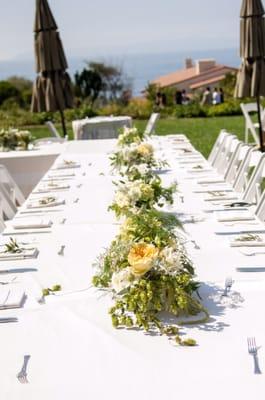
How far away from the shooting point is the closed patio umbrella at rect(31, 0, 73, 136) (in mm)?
13289

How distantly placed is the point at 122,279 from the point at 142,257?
0.41ft

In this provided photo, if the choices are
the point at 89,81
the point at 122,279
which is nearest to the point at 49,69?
the point at 122,279

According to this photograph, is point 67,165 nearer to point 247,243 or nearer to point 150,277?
point 247,243

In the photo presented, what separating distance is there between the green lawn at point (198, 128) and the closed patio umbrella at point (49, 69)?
113 inches

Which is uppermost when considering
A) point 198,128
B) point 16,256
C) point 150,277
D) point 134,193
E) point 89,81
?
point 150,277

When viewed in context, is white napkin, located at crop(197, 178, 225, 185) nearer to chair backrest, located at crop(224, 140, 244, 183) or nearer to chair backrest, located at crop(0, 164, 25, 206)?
chair backrest, located at crop(224, 140, 244, 183)

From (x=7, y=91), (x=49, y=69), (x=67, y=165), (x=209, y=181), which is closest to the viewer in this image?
(x=209, y=181)

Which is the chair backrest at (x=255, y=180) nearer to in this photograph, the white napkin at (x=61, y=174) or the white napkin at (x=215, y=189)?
the white napkin at (x=215, y=189)

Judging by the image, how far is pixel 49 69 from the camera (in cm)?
1369

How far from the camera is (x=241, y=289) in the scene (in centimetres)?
374

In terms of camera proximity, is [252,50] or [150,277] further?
[252,50]

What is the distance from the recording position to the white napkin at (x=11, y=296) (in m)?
3.69

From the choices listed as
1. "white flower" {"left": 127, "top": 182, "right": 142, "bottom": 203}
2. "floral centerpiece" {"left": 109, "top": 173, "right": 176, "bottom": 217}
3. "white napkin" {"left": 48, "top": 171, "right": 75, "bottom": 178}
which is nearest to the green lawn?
"white napkin" {"left": 48, "top": 171, "right": 75, "bottom": 178}

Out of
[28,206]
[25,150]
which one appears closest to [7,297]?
[28,206]
